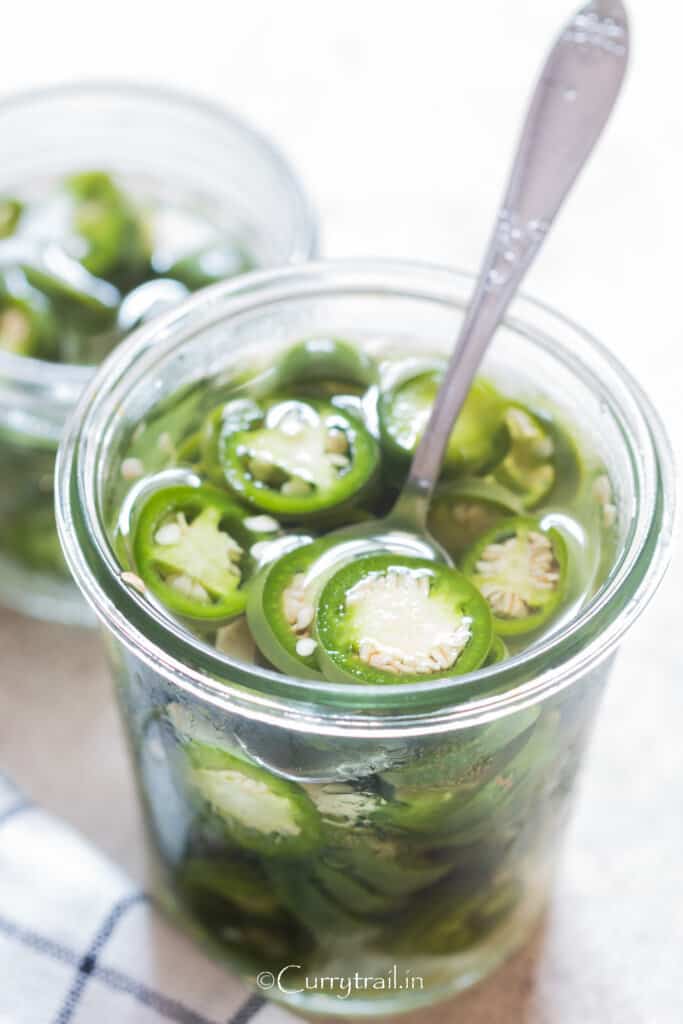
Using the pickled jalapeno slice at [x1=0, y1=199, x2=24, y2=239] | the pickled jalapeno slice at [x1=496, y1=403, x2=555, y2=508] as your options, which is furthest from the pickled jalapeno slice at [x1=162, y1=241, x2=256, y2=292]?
the pickled jalapeno slice at [x1=496, y1=403, x2=555, y2=508]

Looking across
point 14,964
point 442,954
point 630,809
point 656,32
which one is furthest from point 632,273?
point 14,964

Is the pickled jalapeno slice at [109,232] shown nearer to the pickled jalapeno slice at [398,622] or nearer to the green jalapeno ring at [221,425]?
the green jalapeno ring at [221,425]

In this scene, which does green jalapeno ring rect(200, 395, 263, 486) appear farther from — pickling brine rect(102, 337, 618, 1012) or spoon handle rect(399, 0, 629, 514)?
spoon handle rect(399, 0, 629, 514)

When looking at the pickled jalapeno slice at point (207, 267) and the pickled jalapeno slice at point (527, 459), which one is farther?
the pickled jalapeno slice at point (207, 267)

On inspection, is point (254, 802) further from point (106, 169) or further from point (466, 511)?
point (106, 169)

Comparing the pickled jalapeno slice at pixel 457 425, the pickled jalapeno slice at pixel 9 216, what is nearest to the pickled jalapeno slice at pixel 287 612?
the pickled jalapeno slice at pixel 457 425

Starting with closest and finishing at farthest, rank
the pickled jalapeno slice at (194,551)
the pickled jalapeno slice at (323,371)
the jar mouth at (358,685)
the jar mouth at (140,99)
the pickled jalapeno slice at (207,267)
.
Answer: the jar mouth at (358,685)
the pickled jalapeno slice at (194,551)
the pickled jalapeno slice at (323,371)
the jar mouth at (140,99)
the pickled jalapeno slice at (207,267)

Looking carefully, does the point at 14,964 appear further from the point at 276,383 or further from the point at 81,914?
the point at 276,383
